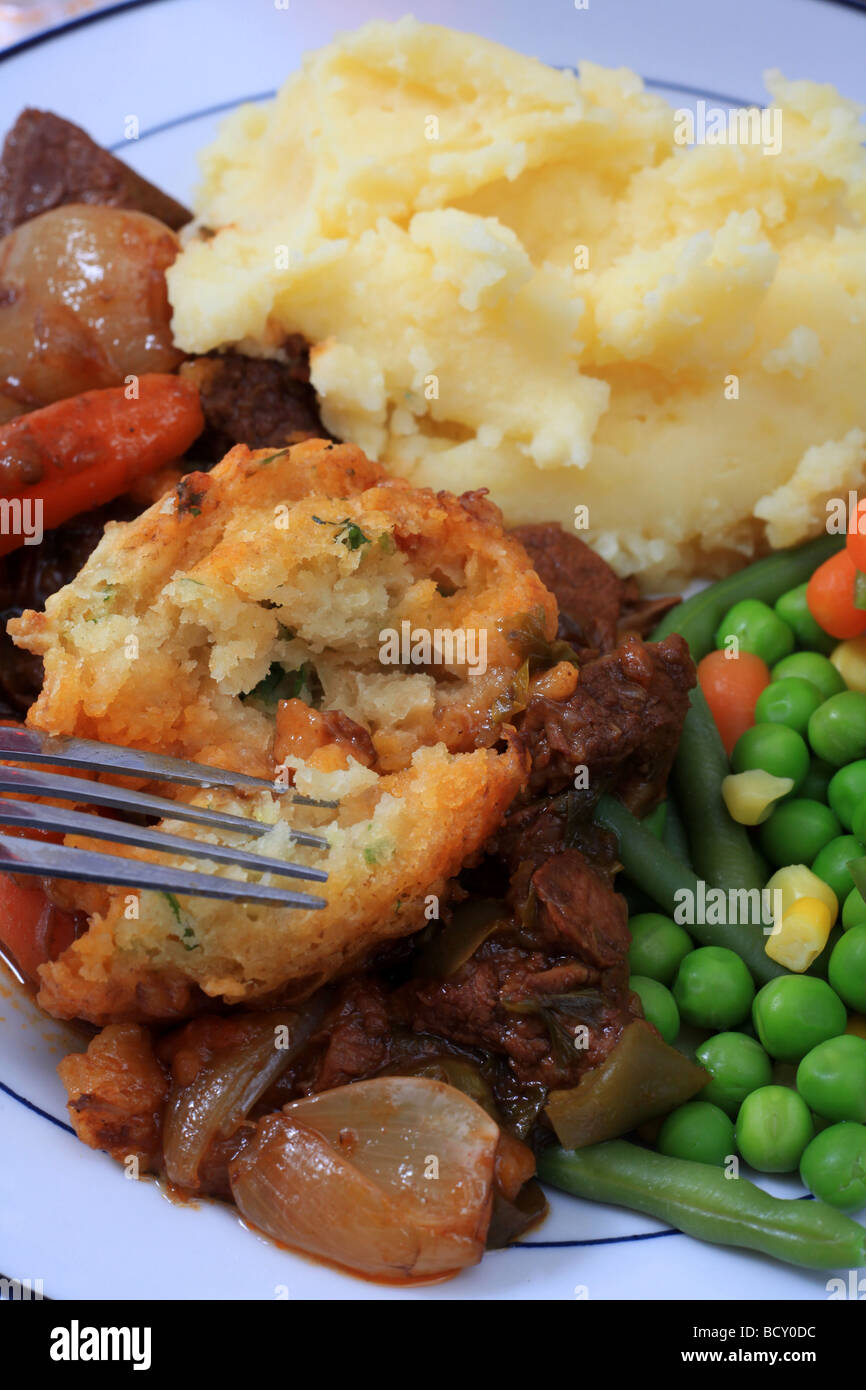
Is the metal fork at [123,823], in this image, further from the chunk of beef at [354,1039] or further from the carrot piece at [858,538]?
the carrot piece at [858,538]

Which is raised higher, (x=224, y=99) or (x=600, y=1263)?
(x=224, y=99)

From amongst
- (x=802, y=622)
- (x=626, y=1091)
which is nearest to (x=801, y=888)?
(x=626, y=1091)

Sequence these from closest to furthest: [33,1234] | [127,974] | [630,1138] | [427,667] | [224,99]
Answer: [33,1234] < [127,974] < [630,1138] < [427,667] < [224,99]

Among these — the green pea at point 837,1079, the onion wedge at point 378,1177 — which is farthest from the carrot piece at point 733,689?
the onion wedge at point 378,1177

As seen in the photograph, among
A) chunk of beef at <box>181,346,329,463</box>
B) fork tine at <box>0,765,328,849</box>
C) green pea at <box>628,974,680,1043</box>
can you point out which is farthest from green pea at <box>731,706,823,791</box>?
chunk of beef at <box>181,346,329,463</box>

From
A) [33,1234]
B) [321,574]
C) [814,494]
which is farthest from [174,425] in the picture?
[33,1234]

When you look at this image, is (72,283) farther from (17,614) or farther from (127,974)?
(127,974)

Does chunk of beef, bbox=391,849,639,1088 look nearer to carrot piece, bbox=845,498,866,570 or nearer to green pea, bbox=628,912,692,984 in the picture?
green pea, bbox=628,912,692,984
